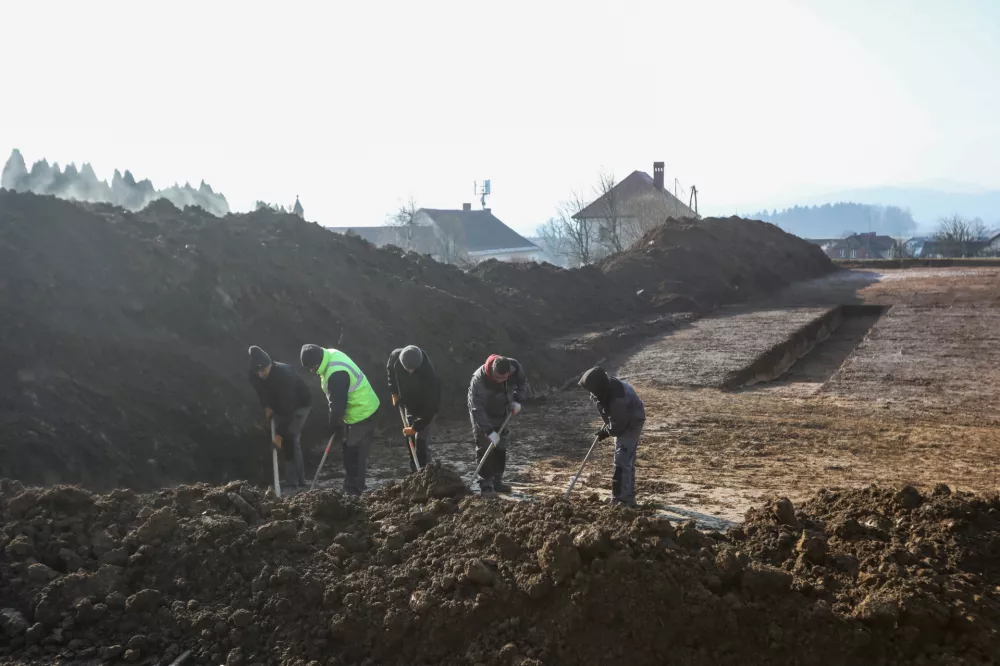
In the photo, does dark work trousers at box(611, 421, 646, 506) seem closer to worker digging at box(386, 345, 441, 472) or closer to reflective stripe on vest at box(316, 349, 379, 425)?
worker digging at box(386, 345, 441, 472)

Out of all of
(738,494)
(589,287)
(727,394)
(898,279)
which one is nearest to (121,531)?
(738,494)

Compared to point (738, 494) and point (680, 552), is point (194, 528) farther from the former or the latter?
point (738, 494)

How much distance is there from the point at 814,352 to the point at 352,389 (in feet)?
43.6

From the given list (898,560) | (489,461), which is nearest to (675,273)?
(489,461)

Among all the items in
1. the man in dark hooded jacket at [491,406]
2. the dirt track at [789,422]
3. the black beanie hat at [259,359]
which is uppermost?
the black beanie hat at [259,359]

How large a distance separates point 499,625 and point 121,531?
2612 mm

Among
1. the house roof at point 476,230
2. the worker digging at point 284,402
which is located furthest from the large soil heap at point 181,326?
the house roof at point 476,230

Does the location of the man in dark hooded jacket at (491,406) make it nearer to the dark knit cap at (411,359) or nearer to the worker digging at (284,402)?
the dark knit cap at (411,359)

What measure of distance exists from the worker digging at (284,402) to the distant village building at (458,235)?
38052 millimetres

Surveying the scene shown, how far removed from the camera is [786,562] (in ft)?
14.2

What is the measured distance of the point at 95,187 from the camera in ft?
109

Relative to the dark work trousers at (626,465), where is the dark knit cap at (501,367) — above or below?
above

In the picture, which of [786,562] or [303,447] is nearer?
[786,562]

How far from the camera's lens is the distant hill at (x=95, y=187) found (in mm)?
30891
